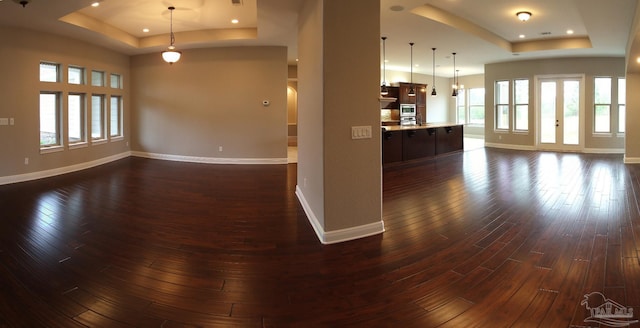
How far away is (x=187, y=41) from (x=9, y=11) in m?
3.22

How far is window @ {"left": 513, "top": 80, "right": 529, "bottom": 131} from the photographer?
1177 cm

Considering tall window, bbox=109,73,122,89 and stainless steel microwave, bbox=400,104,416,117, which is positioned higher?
tall window, bbox=109,73,122,89

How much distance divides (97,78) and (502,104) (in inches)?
464

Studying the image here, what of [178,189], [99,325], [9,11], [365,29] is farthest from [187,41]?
[99,325]

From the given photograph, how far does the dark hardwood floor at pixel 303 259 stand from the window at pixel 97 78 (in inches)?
148

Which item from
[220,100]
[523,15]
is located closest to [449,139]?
[523,15]

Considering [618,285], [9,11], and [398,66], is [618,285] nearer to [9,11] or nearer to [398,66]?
[9,11]

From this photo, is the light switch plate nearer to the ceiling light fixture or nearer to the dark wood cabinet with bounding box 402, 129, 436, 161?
the ceiling light fixture

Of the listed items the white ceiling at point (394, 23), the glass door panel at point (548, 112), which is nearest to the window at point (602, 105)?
the white ceiling at point (394, 23)

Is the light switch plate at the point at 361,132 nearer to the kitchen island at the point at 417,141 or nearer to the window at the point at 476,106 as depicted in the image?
the kitchen island at the point at 417,141

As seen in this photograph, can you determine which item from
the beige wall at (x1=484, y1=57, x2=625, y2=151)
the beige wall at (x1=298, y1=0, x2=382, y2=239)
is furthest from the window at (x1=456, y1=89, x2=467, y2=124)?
the beige wall at (x1=298, y1=0, x2=382, y2=239)

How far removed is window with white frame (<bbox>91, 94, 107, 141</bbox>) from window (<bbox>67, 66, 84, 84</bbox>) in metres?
0.65

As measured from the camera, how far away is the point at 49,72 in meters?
7.44

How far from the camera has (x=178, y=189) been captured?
6.04 meters
